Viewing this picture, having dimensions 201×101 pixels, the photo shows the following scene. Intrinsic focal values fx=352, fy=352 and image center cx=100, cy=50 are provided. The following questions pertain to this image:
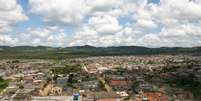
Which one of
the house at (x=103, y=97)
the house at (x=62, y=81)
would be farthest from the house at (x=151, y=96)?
the house at (x=62, y=81)

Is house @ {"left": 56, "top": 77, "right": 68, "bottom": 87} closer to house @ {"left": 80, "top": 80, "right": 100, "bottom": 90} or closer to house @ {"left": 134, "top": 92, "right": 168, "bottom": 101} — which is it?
house @ {"left": 80, "top": 80, "right": 100, "bottom": 90}

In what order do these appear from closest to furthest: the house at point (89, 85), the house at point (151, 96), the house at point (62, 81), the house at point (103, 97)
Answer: the house at point (151, 96)
the house at point (103, 97)
the house at point (89, 85)
the house at point (62, 81)

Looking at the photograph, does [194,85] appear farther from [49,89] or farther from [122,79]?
[49,89]

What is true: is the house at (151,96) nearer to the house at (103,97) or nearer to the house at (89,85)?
the house at (103,97)

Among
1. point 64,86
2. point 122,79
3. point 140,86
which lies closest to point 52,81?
point 64,86

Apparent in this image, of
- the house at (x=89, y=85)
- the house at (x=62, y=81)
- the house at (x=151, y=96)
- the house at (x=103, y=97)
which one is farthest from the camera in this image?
the house at (x=62, y=81)

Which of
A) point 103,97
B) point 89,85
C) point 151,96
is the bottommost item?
point 151,96

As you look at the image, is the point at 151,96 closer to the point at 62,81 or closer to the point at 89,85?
the point at 89,85

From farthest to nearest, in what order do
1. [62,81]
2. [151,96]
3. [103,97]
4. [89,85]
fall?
[62,81]
[89,85]
[151,96]
[103,97]

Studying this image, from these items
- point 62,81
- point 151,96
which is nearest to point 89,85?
point 62,81

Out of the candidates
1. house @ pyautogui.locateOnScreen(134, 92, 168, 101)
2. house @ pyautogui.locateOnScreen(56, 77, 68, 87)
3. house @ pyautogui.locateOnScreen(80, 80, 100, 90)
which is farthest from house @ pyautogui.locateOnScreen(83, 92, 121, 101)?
house @ pyautogui.locateOnScreen(56, 77, 68, 87)

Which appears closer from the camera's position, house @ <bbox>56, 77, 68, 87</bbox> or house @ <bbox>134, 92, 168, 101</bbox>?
house @ <bbox>134, 92, 168, 101</bbox>
